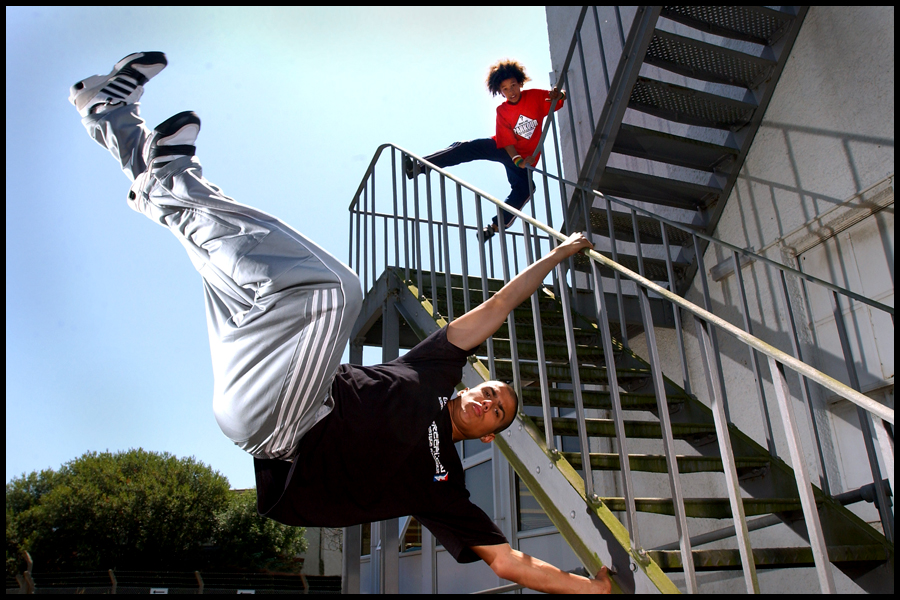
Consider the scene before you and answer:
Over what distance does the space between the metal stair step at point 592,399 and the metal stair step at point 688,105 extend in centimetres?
184

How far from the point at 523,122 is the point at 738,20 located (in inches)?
55.6

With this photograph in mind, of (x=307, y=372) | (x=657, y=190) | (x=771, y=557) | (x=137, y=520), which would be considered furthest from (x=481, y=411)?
(x=137, y=520)

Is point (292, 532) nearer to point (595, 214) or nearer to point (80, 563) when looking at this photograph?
point (80, 563)

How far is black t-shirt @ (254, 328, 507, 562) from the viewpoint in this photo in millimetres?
1759

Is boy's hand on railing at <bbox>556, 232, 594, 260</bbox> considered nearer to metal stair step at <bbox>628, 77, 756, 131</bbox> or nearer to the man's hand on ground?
the man's hand on ground

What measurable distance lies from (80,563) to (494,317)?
17827mm

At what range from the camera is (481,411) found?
2086 millimetres

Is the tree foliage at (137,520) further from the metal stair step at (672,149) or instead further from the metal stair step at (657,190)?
the metal stair step at (672,149)

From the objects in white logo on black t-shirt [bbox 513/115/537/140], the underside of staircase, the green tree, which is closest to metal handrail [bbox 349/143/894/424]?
the underside of staircase

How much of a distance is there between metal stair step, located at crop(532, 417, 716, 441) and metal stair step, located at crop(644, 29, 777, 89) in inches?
84.8

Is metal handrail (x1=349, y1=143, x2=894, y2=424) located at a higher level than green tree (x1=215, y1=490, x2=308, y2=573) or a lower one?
higher

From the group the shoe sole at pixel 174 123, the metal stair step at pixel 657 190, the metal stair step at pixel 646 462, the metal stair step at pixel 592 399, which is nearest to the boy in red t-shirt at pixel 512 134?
the metal stair step at pixel 657 190

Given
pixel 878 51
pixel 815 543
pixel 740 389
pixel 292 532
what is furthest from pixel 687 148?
pixel 292 532

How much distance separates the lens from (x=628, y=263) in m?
4.09
